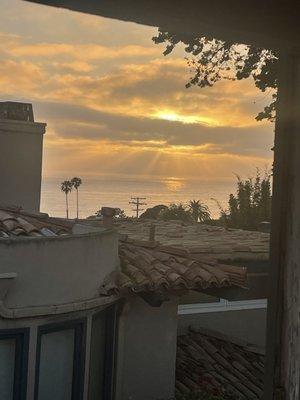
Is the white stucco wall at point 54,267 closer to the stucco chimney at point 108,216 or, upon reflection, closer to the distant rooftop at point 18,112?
the stucco chimney at point 108,216

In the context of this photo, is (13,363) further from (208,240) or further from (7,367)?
(208,240)

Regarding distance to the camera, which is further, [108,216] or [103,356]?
[108,216]

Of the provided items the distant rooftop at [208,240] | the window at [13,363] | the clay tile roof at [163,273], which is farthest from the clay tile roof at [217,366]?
the window at [13,363]

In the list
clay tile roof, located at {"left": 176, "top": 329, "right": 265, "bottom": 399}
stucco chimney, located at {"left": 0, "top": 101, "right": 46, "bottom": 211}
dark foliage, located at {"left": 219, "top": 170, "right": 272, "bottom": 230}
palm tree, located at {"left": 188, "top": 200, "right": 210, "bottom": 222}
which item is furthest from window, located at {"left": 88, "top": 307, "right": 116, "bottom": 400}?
palm tree, located at {"left": 188, "top": 200, "right": 210, "bottom": 222}

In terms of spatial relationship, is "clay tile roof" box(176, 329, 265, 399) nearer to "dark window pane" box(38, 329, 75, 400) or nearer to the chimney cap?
"dark window pane" box(38, 329, 75, 400)

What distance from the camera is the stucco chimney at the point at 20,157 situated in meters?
13.4

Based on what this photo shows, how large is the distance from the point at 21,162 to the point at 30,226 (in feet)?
16.4

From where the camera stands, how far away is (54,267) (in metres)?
7.71

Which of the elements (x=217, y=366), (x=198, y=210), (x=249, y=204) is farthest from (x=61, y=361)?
(x=198, y=210)

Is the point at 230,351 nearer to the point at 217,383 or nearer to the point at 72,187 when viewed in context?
the point at 217,383

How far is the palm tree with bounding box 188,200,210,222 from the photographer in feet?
163

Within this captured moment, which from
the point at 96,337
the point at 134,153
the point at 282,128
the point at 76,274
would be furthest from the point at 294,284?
the point at 134,153

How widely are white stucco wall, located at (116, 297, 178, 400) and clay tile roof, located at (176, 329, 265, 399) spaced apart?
1.87 ft

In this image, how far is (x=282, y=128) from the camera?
176cm
